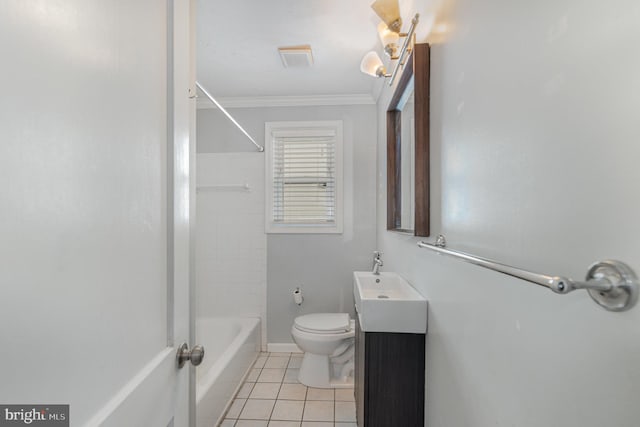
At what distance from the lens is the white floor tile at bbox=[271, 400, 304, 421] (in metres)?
1.89

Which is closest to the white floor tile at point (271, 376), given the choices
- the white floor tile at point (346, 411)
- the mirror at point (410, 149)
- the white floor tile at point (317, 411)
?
the white floor tile at point (317, 411)

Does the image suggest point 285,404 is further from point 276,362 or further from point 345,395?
point 276,362

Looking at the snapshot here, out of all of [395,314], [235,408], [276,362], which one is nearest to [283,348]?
[276,362]

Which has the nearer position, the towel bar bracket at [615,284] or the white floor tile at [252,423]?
the towel bar bracket at [615,284]

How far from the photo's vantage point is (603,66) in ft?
1.39

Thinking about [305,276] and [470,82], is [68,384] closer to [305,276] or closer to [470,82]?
[470,82]

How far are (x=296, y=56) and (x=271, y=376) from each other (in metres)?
2.40

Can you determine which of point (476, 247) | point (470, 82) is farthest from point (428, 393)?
point (470, 82)

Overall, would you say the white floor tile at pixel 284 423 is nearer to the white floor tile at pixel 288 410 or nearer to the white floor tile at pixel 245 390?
the white floor tile at pixel 288 410

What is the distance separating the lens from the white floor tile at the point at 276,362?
2.54 m

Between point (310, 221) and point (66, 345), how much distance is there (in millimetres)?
2402

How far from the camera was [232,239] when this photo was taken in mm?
2850

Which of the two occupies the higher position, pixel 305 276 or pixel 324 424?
pixel 305 276

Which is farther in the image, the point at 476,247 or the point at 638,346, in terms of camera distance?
the point at 476,247
